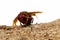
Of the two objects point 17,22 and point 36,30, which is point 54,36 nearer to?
point 36,30

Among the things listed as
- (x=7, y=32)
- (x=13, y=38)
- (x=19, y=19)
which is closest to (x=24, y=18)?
(x=19, y=19)

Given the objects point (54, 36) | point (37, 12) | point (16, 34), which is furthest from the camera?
point (37, 12)

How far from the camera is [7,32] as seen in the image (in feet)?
Answer: 9.68

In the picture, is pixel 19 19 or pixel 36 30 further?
pixel 19 19

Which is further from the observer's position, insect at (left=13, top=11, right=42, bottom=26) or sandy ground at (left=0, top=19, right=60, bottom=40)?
insect at (left=13, top=11, right=42, bottom=26)

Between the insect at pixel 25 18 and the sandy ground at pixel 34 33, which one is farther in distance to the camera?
the insect at pixel 25 18

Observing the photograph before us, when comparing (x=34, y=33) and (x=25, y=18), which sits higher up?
(x=25, y=18)

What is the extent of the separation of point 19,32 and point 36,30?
6.9 inches

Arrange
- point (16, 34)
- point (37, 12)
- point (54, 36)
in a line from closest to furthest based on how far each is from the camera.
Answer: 1. point (54, 36)
2. point (16, 34)
3. point (37, 12)

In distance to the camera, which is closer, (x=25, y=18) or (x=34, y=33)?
(x=34, y=33)

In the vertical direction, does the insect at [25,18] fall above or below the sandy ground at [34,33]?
above

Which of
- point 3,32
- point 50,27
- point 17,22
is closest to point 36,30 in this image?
point 50,27

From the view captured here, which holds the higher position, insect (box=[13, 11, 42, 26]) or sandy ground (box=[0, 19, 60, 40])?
insect (box=[13, 11, 42, 26])

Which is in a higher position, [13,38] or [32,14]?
[32,14]
